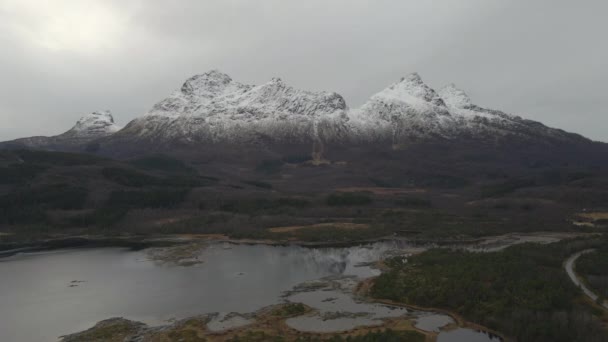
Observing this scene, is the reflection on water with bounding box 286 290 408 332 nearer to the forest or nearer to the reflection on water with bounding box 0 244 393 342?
the forest

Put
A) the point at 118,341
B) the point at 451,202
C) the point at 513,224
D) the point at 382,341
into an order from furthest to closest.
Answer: the point at 451,202 < the point at 513,224 < the point at 118,341 < the point at 382,341

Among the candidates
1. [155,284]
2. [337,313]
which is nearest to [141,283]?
[155,284]

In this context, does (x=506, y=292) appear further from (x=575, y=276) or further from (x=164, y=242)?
(x=164, y=242)

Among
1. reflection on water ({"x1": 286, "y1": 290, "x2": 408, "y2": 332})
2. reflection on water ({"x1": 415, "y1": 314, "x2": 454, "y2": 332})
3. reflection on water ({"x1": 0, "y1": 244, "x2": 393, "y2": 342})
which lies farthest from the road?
reflection on water ({"x1": 0, "y1": 244, "x2": 393, "y2": 342})

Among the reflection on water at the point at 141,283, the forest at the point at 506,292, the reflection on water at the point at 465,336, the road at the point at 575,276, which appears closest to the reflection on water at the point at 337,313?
the forest at the point at 506,292

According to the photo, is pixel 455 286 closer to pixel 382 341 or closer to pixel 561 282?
pixel 561 282

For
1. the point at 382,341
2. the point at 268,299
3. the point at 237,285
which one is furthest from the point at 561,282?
the point at 237,285

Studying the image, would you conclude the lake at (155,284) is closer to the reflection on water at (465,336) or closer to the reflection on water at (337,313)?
the reflection on water at (337,313)

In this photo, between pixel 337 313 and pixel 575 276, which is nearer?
pixel 337 313
